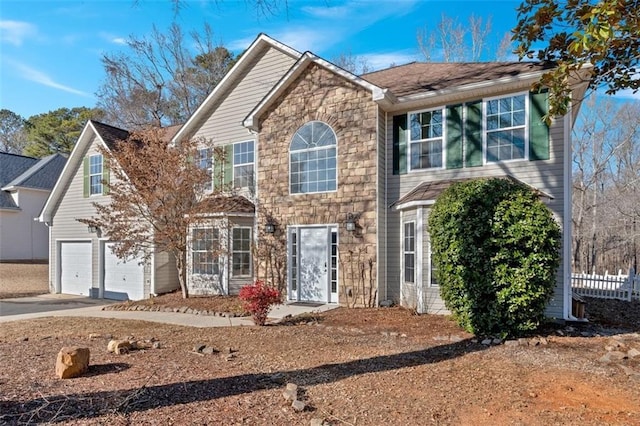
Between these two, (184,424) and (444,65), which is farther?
(444,65)

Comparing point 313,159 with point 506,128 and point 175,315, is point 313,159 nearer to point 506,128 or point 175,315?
point 506,128

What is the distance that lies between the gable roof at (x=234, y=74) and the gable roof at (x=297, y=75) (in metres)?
1.46

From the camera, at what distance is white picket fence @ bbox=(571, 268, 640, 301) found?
40.0 ft

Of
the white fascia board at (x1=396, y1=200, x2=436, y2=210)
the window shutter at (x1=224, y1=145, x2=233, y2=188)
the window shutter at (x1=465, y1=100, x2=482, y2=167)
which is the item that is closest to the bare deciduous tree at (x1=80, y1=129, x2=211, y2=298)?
the window shutter at (x1=224, y1=145, x2=233, y2=188)

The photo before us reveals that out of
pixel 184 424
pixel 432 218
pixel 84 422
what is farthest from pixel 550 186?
pixel 84 422

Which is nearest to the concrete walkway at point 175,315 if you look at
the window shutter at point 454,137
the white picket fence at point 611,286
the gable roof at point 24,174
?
the window shutter at point 454,137

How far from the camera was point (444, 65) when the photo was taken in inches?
464

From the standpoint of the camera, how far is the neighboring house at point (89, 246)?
13.9 meters

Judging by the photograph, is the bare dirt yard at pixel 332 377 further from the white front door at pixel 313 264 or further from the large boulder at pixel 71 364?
the white front door at pixel 313 264

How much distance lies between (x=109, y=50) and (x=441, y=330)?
25.1 m

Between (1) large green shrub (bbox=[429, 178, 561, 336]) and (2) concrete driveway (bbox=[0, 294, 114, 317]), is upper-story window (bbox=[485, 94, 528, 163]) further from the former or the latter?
(2) concrete driveway (bbox=[0, 294, 114, 317])

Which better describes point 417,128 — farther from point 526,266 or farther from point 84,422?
point 84,422

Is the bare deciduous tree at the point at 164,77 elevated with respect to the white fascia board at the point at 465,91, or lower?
elevated

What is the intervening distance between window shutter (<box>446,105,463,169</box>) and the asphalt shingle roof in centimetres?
63
